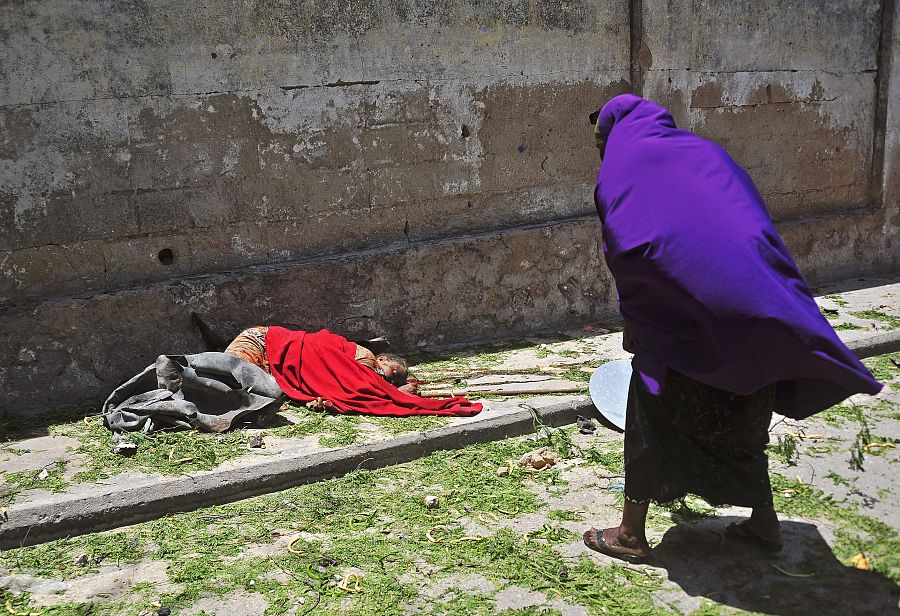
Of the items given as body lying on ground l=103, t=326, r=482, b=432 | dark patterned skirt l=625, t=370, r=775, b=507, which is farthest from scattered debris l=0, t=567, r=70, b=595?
dark patterned skirt l=625, t=370, r=775, b=507

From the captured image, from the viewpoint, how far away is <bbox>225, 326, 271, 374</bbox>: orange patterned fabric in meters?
6.43

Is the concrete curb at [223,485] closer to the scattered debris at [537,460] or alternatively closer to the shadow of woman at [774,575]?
the scattered debris at [537,460]

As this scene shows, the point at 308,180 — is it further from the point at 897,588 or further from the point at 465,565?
the point at 897,588

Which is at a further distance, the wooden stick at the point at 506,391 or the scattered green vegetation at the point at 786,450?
the wooden stick at the point at 506,391

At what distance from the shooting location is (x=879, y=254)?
10.6 m

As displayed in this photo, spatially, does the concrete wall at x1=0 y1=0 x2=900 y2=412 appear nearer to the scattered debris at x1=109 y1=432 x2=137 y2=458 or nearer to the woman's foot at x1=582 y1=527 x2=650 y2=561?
the scattered debris at x1=109 y1=432 x2=137 y2=458

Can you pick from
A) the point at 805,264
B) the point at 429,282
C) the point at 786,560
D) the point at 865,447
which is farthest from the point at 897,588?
the point at 805,264

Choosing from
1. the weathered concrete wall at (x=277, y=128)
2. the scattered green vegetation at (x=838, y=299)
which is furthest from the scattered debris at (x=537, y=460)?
the scattered green vegetation at (x=838, y=299)

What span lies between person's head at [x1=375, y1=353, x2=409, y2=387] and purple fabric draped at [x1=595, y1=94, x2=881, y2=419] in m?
3.02

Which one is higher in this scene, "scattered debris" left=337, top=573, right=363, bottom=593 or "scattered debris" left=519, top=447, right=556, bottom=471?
"scattered debris" left=337, top=573, right=363, bottom=593

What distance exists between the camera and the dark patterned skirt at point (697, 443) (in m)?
3.75

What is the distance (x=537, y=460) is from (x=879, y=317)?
503 centimetres

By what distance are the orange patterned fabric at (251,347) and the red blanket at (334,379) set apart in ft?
0.16

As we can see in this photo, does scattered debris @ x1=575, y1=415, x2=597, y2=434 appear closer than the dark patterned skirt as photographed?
No
